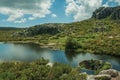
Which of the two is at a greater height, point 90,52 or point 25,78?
point 25,78

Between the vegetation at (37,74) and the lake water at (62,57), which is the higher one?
the vegetation at (37,74)

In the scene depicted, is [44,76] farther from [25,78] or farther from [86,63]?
[86,63]

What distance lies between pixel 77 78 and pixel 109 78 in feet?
37.0

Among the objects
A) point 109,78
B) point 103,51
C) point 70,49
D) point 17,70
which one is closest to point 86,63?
point 109,78

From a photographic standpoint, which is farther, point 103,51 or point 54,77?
point 103,51

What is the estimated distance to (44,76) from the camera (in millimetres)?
47219

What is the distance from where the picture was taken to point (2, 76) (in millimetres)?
43438

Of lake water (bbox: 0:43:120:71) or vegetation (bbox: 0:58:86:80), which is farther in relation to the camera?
lake water (bbox: 0:43:120:71)

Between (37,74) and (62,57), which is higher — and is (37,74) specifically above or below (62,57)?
above

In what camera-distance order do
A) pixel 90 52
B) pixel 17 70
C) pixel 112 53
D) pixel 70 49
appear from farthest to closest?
pixel 70 49 < pixel 90 52 < pixel 112 53 < pixel 17 70

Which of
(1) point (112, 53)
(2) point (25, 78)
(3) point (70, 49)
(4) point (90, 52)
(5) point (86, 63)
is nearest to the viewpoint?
(2) point (25, 78)

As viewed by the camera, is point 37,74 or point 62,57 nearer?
point 37,74

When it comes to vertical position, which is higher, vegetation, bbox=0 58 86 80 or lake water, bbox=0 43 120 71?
vegetation, bbox=0 58 86 80

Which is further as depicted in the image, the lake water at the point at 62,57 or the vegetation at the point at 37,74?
the lake water at the point at 62,57
